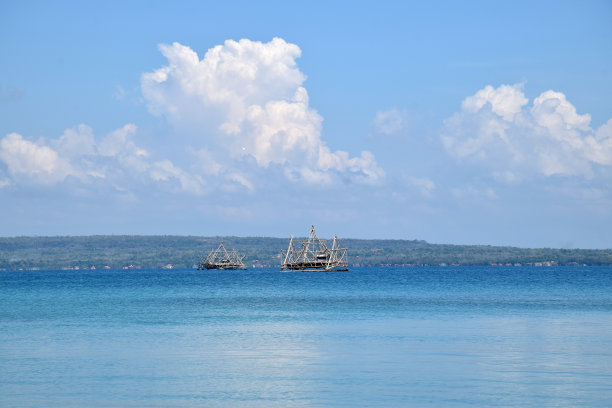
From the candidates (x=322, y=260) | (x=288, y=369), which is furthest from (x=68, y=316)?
(x=322, y=260)

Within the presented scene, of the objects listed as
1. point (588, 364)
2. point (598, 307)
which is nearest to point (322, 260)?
point (598, 307)

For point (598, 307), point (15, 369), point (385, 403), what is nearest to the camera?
point (385, 403)

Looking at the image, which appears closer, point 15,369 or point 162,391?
point 162,391

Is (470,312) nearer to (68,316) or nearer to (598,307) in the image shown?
(598,307)

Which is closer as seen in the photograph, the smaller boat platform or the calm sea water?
the calm sea water

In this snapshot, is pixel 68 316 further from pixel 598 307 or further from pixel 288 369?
pixel 598 307

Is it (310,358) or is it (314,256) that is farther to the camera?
(314,256)

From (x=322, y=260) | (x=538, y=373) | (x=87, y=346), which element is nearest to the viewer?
(x=538, y=373)

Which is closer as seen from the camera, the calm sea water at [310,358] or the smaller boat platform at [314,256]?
the calm sea water at [310,358]

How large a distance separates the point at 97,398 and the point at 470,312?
129 ft

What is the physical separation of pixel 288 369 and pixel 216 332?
15.7m

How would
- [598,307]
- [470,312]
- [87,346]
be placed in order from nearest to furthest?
[87,346] < [470,312] < [598,307]

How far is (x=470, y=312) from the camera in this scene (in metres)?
62.4

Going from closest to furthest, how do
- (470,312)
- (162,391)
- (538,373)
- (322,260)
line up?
(162,391) → (538,373) → (470,312) → (322,260)
